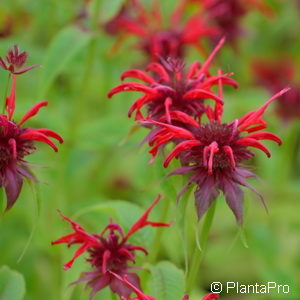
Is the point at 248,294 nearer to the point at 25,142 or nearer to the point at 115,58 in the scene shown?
the point at 115,58

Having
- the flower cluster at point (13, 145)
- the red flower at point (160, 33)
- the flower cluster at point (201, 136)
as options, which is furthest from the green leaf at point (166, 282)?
the red flower at point (160, 33)

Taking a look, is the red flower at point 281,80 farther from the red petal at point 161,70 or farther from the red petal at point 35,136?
the red petal at point 35,136

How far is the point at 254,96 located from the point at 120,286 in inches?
51.8

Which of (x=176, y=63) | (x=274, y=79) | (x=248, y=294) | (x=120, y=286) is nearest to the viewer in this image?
(x=120, y=286)

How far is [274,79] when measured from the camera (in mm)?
2736

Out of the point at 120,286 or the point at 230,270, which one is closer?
the point at 120,286

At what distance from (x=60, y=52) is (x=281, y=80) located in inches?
52.6

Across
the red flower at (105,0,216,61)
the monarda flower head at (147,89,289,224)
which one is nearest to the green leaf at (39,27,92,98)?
the red flower at (105,0,216,61)

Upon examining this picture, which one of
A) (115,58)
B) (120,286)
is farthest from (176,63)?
(115,58)

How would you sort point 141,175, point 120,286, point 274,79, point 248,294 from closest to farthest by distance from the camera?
point 120,286, point 141,175, point 248,294, point 274,79

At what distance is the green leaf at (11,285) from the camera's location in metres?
1.08

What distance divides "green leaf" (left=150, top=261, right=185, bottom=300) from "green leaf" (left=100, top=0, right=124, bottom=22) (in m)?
0.76

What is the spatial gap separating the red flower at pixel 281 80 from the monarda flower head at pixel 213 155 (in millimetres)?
1117

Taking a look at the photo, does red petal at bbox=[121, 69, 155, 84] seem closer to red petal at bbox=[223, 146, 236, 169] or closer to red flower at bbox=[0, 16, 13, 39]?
red petal at bbox=[223, 146, 236, 169]
